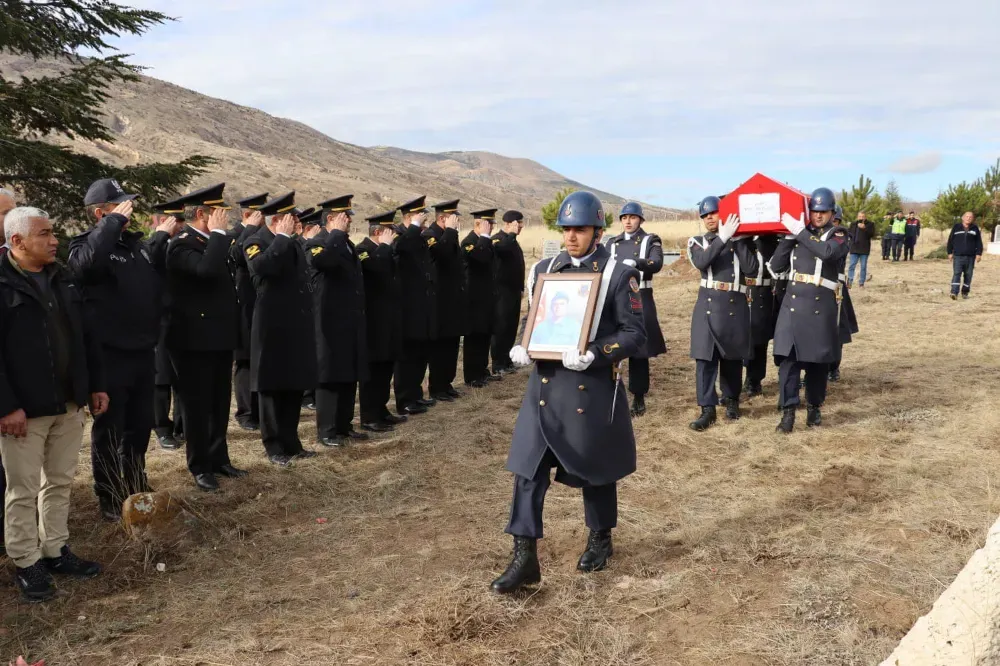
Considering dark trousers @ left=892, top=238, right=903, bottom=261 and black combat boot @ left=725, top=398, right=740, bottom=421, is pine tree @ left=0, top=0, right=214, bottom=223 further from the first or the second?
dark trousers @ left=892, top=238, right=903, bottom=261

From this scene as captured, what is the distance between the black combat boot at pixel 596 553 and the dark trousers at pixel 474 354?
5.63 metres

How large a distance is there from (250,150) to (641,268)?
114 meters

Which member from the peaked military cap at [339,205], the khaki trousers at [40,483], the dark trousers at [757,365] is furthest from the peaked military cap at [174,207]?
the dark trousers at [757,365]

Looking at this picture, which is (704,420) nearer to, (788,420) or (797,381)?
(788,420)

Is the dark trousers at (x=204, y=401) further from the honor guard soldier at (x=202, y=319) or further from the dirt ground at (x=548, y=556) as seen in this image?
the dirt ground at (x=548, y=556)

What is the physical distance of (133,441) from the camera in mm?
5258

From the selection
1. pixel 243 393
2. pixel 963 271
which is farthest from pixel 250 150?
pixel 243 393

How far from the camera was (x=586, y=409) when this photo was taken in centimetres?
398

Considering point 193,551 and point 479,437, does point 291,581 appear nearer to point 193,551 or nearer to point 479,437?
point 193,551

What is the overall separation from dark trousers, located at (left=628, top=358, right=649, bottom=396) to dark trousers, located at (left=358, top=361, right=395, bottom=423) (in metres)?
2.55

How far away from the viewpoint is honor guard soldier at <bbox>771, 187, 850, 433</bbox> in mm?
6965

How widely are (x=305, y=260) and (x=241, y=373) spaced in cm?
214

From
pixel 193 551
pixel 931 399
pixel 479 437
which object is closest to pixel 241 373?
pixel 479 437

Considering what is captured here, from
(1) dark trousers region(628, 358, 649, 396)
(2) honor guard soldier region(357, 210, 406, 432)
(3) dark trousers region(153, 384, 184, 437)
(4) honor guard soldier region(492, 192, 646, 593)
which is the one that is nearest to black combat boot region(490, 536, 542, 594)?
(4) honor guard soldier region(492, 192, 646, 593)
